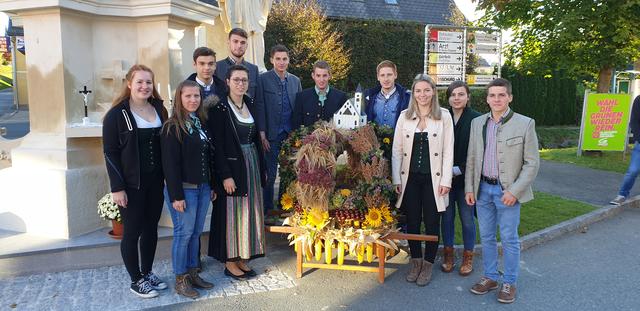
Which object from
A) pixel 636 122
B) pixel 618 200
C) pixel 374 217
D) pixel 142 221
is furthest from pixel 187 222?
pixel 636 122

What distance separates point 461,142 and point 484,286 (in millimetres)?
1340

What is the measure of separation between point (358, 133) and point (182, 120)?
1647 millimetres

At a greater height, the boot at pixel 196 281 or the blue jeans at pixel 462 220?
the blue jeans at pixel 462 220

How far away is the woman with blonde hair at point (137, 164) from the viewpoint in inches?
150

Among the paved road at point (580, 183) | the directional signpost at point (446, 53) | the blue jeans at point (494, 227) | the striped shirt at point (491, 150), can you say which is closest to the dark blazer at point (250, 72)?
the striped shirt at point (491, 150)

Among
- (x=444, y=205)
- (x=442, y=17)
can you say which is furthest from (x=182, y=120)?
(x=442, y=17)

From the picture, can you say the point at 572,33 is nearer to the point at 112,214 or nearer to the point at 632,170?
the point at 632,170

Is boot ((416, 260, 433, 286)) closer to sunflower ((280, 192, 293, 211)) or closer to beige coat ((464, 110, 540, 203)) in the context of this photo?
beige coat ((464, 110, 540, 203))

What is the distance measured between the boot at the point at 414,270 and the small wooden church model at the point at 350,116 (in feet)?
4.74

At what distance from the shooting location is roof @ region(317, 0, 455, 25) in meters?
25.1

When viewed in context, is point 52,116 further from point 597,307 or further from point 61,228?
point 597,307

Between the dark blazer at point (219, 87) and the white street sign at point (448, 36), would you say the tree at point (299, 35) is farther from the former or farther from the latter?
the dark blazer at point (219, 87)

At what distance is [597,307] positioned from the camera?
4.14 m

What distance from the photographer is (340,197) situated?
4.53 m
